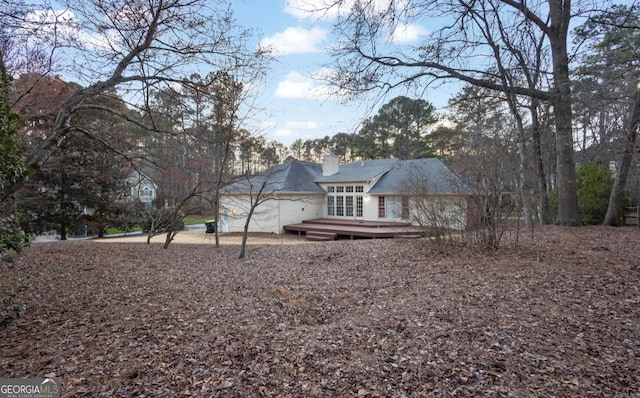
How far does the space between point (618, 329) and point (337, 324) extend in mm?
2808

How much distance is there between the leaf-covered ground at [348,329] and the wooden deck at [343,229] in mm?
7791

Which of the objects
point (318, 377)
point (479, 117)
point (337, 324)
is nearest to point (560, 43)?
point (479, 117)

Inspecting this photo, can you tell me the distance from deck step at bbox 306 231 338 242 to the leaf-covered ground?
924 cm

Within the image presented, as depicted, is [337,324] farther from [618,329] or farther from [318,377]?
[618,329]

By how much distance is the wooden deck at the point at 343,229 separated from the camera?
1424 centimetres

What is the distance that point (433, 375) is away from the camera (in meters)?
2.49

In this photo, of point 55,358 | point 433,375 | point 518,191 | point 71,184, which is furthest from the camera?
point 71,184

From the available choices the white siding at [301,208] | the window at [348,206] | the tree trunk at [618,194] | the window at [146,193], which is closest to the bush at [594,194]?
the tree trunk at [618,194]

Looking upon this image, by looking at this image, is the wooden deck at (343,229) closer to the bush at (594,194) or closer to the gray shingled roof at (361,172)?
the gray shingled roof at (361,172)

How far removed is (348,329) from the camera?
11.5 feet

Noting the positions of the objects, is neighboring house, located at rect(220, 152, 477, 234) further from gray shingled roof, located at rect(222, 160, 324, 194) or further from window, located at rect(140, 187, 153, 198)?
window, located at rect(140, 187, 153, 198)

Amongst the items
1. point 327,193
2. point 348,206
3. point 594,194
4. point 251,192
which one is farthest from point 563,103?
point 327,193

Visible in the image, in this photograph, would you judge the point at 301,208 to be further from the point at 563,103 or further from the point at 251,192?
the point at 563,103

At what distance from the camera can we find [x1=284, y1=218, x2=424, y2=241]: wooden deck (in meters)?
14.2
